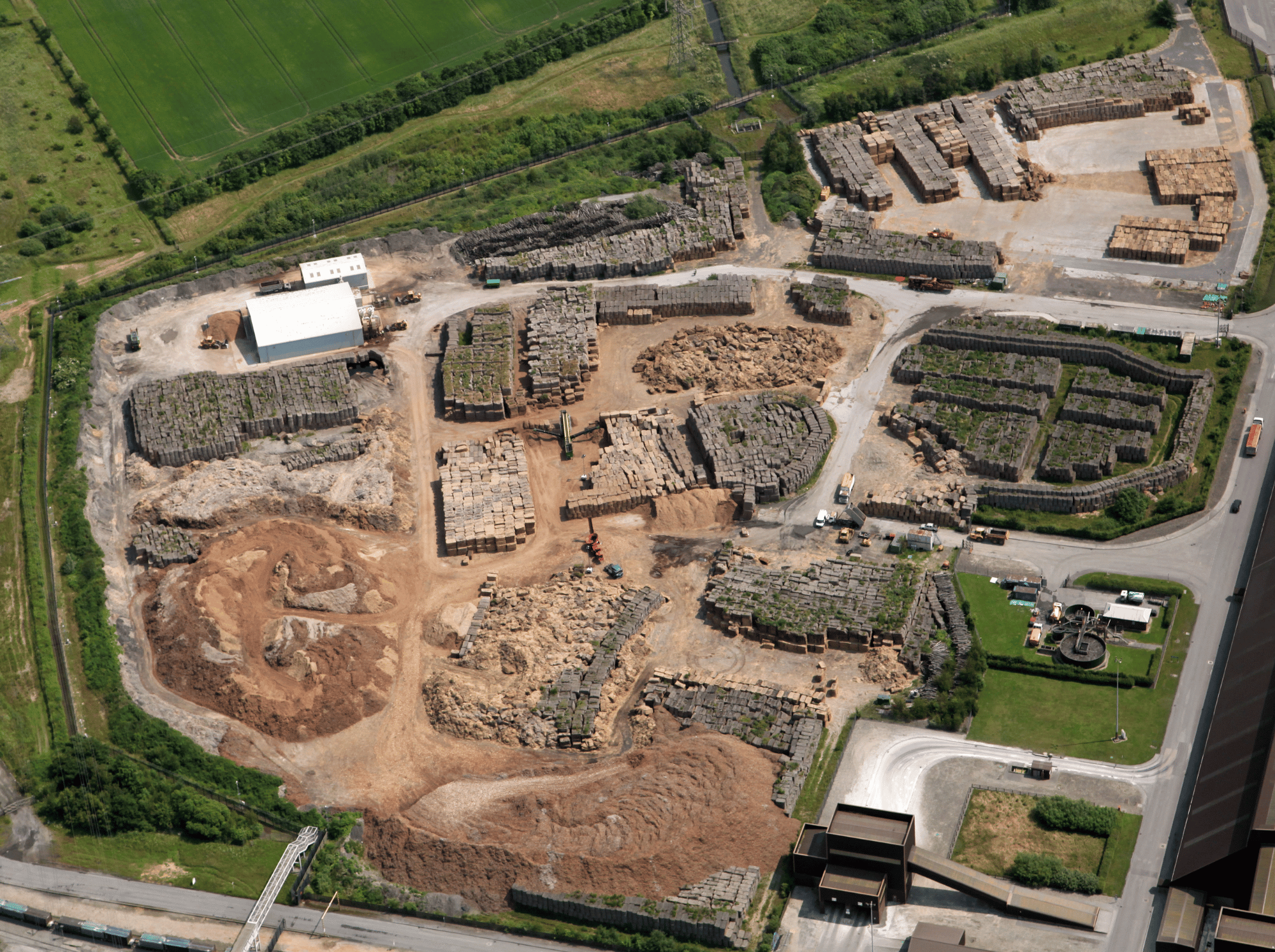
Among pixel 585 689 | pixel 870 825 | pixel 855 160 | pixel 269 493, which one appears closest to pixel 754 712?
pixel 585 689

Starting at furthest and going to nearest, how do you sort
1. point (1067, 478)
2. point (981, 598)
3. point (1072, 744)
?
point (1067, 478) → point (981, 598) → point (1072, 744)

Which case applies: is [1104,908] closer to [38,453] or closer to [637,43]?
[38,453]

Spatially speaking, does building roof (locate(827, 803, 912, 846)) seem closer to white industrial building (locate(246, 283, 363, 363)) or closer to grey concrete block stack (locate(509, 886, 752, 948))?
grey concrete block stack (locate(509, 886, 752, 948))

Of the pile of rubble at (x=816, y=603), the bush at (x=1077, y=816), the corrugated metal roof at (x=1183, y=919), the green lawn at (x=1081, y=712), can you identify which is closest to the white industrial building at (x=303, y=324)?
the pile of rubble at (x=816, y=603)

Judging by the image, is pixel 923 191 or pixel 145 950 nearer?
pixel 145 950

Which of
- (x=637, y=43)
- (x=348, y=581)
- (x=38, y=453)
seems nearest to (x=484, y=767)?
(x=348, y=581)

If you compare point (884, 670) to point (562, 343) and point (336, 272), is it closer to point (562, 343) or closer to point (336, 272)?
point (562, 343)

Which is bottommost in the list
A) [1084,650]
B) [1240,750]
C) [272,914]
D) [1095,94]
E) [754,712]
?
[272,914]
